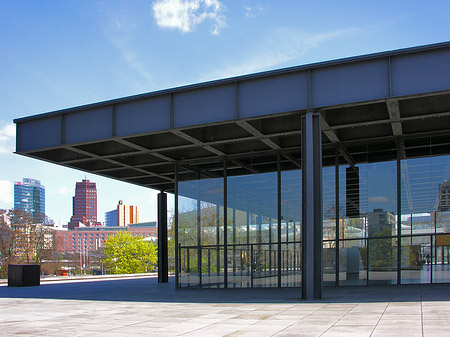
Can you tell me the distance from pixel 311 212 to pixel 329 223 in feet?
21.4

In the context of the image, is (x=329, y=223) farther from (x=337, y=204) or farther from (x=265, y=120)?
(x=265, y=120)

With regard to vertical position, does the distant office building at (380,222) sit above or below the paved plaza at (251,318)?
above

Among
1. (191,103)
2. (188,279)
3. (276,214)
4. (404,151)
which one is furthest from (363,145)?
(188,279)

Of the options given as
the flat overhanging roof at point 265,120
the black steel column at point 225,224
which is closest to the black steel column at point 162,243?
the flat overhanging roof at point 265,120

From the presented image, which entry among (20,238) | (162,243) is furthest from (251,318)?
(20,238)

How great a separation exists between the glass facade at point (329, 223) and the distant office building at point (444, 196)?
38 millimetres

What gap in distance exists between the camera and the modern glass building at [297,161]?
16109 millimetres

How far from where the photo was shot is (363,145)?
21.8 metres

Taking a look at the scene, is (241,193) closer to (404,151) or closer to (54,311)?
(404,151)

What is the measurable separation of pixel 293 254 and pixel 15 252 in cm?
5322

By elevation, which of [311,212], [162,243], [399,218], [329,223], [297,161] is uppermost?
[297,161]

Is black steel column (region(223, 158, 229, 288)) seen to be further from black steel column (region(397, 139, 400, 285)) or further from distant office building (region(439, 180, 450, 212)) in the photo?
distant office building (region(439, 180, 450, 212))

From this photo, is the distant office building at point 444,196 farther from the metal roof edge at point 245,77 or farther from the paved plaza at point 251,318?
the metal roof edge at point 245,77

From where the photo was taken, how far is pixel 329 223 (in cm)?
2198
